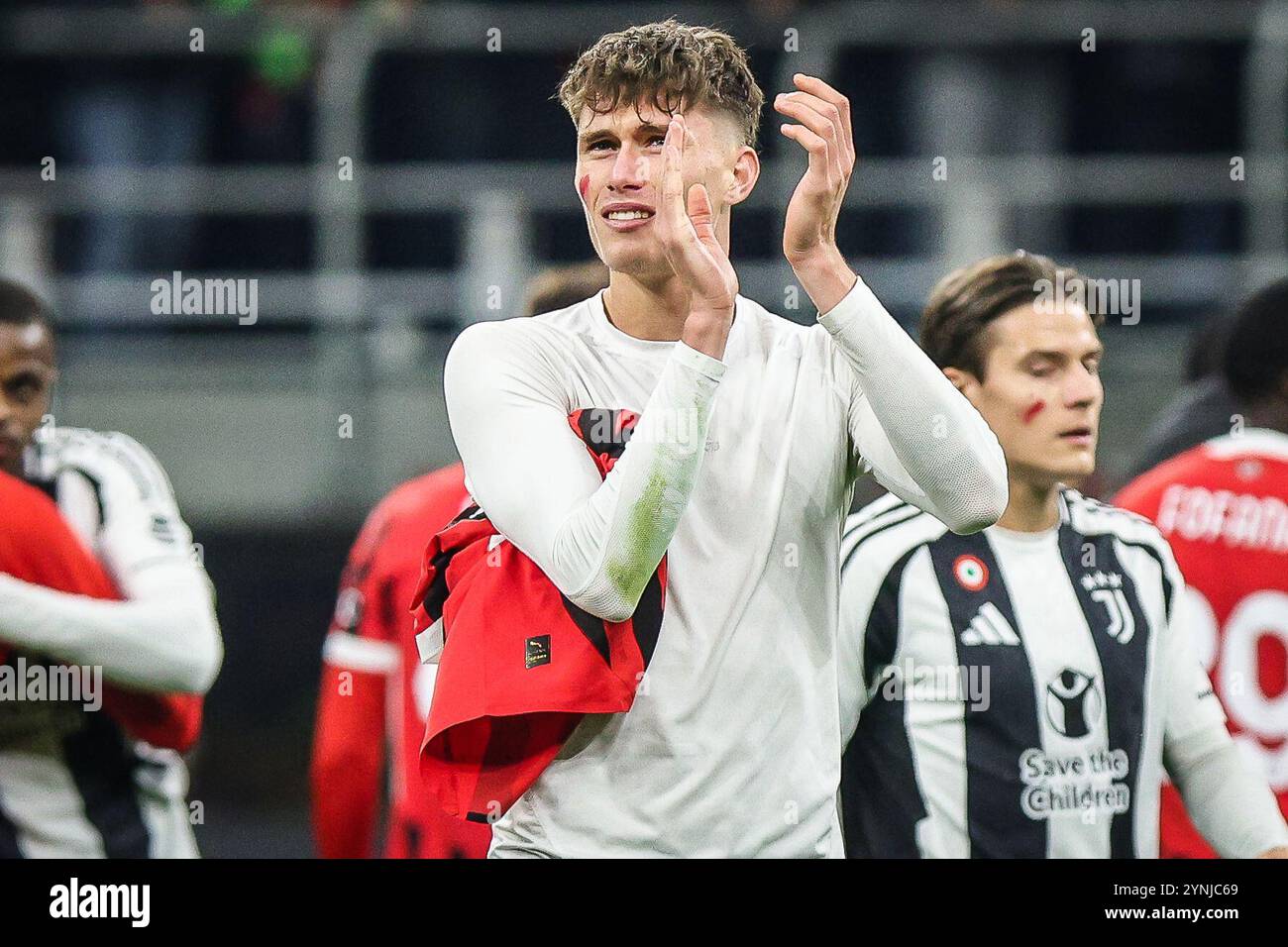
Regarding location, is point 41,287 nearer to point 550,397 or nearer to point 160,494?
point 160,494

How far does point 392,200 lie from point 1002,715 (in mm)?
4597

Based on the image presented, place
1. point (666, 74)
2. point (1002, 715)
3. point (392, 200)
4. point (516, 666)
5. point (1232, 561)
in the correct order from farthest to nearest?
point (392, 200) → point (1232, 561) → point (1002, 715) → point (666, 74) → point (516, 666)

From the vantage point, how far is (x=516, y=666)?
2240mm

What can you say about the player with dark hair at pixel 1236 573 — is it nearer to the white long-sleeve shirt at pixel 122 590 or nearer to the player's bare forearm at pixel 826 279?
the player's bare forearm at pixel 826 279

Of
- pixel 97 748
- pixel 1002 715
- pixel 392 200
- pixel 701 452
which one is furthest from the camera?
pixel 392 200

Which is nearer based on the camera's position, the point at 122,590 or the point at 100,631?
the point at 100,631

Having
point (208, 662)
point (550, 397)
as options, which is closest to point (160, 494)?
point (208, 662)

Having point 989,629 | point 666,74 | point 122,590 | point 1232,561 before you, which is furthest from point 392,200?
point 666,74

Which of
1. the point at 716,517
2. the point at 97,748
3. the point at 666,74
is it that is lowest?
the point at 97,748

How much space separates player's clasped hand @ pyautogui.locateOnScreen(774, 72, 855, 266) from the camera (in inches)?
85.0

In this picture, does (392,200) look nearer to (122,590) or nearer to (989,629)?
(122,590)

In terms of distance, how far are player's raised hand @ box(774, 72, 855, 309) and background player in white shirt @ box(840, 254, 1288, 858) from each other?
1.02 metres

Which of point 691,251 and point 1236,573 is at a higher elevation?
point 691,251

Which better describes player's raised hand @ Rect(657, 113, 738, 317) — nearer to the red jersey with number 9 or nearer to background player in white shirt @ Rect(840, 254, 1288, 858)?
background player in white shirt @ Rect(840, 254, 1288, 858)
